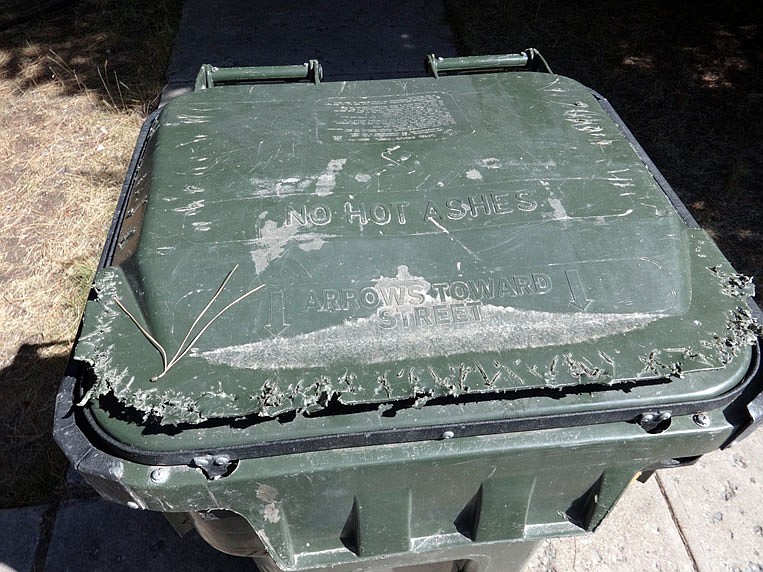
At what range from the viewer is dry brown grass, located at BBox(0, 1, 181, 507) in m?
2.71

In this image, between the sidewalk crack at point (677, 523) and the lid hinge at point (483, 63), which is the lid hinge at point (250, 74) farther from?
the sidewalk crack at point (677, 523)

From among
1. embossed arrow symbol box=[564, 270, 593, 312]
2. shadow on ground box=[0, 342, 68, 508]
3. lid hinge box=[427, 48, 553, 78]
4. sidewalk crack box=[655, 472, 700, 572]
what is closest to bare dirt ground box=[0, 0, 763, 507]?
shadow on ground box=[0, 342, 68, 508]

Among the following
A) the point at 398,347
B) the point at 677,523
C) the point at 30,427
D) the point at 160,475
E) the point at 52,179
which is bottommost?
the point at 677,523

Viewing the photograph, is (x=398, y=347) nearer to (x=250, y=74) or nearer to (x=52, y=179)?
(x=250, y=74)

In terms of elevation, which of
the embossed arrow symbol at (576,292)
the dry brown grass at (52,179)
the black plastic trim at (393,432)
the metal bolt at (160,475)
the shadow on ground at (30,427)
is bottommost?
the shadow on ground at (30,427)

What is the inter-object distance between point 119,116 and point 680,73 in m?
4.26

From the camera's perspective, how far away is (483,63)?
84.0 inches

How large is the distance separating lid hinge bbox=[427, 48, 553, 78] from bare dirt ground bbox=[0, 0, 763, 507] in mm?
1868

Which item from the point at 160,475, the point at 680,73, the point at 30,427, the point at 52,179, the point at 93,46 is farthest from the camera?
the point at 93,46

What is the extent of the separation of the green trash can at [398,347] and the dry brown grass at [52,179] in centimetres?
157

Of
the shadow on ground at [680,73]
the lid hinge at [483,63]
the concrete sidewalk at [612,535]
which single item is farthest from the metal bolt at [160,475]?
the shadow on ground at [680,73]

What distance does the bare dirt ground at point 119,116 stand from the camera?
298 centimetres

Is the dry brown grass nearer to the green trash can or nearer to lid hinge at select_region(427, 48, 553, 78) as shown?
the green trash can

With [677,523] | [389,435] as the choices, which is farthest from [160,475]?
[677,523]
